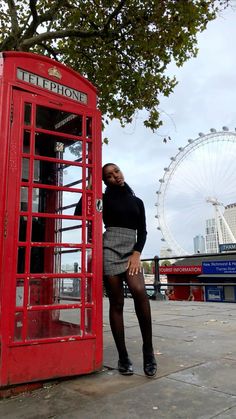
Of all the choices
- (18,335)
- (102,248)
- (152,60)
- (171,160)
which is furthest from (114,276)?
(171,160)

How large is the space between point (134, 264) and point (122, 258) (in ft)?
0.40

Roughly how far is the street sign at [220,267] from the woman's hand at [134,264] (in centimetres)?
795

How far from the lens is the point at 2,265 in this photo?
2834mm

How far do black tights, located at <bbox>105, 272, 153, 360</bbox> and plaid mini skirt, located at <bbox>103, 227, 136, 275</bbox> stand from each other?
7 cm

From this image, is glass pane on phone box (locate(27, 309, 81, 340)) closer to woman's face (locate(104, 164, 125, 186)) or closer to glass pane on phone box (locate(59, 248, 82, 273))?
glass pane on phone box (locate(59, 248, 82, 273))

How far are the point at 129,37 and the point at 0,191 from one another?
15.3ft

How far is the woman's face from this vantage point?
136 inches

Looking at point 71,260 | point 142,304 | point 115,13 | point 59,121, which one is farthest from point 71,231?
point 115,13

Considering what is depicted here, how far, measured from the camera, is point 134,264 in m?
3.25

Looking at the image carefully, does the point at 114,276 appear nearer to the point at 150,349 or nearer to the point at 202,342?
the point at 150,349

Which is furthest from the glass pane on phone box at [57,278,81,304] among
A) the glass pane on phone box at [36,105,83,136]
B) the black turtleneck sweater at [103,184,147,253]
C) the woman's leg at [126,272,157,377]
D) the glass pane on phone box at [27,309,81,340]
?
the glass pane on phone box at [36,105,83,136]

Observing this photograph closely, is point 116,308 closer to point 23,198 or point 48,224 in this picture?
point 48,224

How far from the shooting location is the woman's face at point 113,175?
136 inches

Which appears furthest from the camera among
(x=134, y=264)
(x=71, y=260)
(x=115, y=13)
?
(x=115, y=13)
